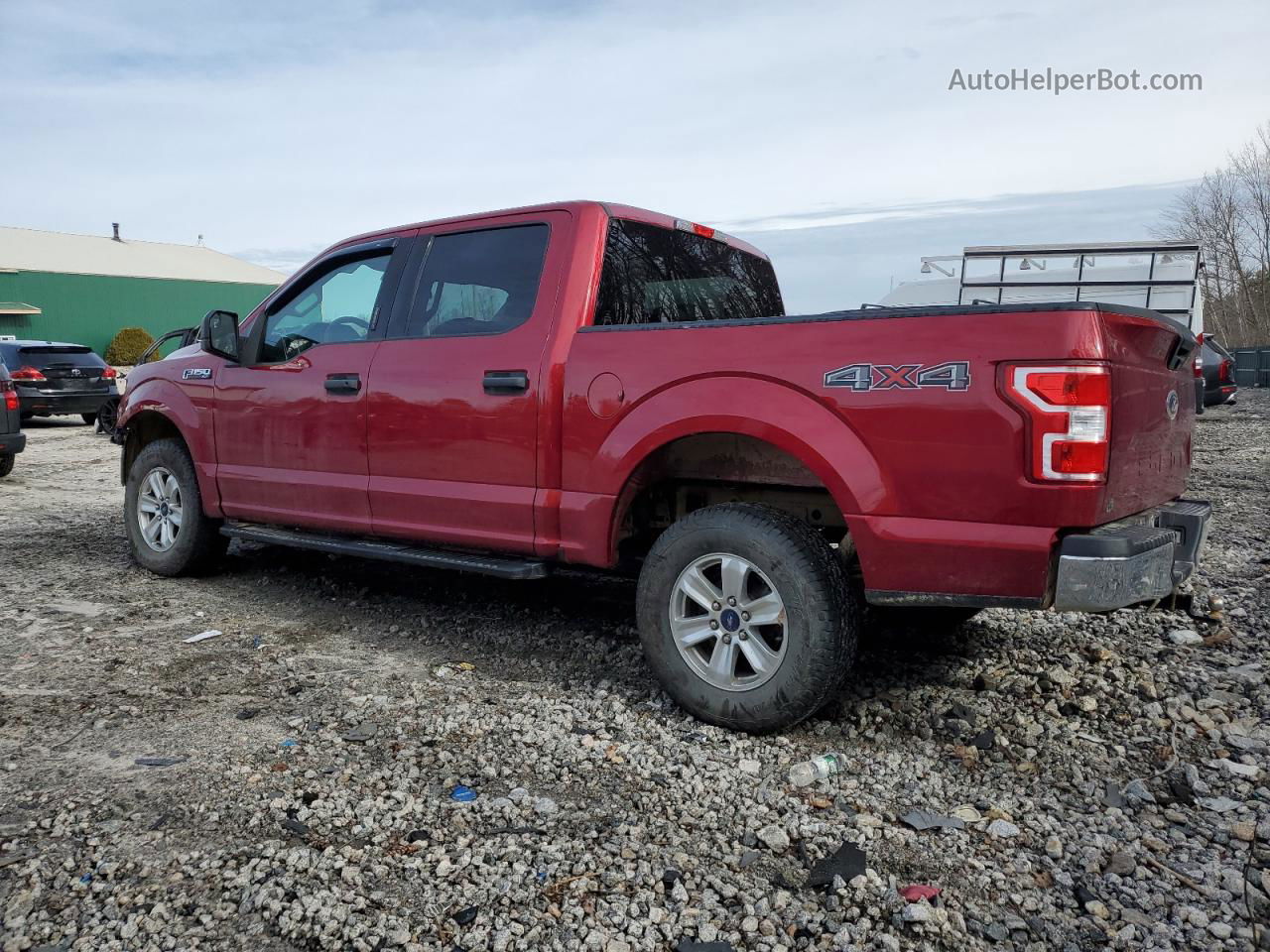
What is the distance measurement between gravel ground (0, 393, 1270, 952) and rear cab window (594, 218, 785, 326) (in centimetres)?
157

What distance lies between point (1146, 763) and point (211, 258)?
5629 cm

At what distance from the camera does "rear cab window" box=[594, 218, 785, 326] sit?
4.12m

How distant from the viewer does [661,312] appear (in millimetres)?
4316

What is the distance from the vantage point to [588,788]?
9.91 ft

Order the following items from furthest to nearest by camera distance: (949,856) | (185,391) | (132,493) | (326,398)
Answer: (132,493)
(185,391)
(326,398)
(949,856)

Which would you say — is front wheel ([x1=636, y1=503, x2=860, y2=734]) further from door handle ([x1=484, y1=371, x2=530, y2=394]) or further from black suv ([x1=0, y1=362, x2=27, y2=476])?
black suv ([x1=0, y1=362, x2=27, y2=476])

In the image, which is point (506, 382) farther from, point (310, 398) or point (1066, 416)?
point (1066, 416)

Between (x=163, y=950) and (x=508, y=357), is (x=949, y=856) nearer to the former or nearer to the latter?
(x=163, y=950)

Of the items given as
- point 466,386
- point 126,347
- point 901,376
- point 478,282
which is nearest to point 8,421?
point 478,282

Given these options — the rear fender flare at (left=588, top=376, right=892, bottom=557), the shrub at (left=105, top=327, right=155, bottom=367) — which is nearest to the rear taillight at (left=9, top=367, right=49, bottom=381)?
the rear fender flare at (left=588, top=376, right=892, bottom=557)

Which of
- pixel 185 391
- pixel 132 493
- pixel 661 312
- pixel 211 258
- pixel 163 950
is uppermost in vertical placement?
pixel 211 258

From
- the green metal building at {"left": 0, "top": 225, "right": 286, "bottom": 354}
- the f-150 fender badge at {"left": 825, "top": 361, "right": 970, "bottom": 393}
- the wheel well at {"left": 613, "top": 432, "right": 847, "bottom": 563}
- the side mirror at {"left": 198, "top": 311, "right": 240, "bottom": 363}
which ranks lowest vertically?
the wheel well at {"left": 613, "top": 432, "right": 847, "bottom": 563}


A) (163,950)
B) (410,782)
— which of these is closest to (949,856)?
(410,782)

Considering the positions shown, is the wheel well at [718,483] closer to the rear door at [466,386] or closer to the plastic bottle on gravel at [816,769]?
the rear door at [466,386]
